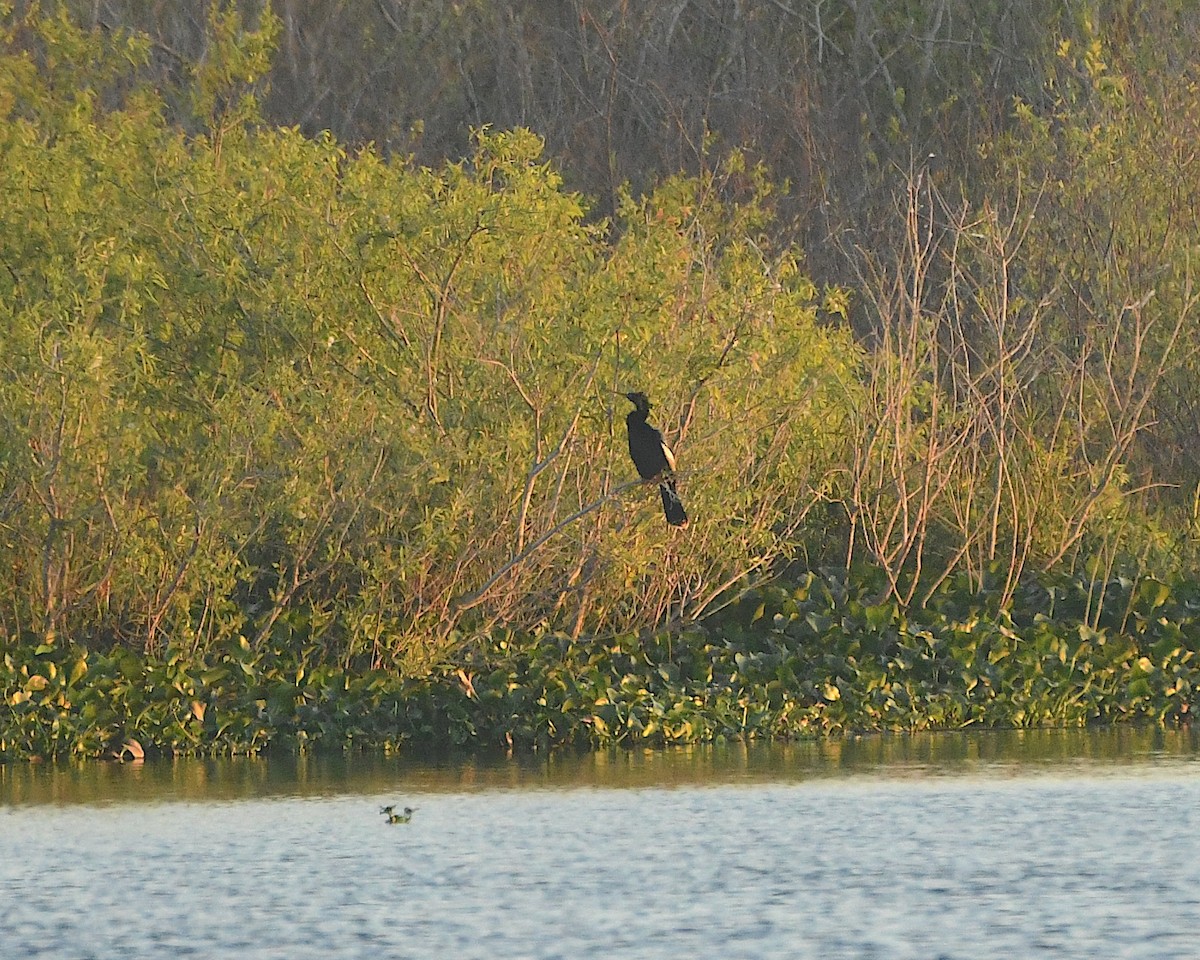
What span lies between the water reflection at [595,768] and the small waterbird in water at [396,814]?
1.07 m

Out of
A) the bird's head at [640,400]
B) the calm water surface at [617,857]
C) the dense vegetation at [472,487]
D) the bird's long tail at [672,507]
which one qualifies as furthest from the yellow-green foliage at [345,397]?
the calm water surface at [617,857]

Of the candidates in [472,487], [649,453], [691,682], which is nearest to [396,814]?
[649,453]

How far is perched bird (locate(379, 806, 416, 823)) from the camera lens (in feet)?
50.0

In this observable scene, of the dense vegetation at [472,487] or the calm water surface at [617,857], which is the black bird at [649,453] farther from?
the calm water surface at [617,857]

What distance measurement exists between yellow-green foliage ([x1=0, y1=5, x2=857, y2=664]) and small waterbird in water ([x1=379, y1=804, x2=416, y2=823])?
144 inches

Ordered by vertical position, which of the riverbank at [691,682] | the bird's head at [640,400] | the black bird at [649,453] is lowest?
the riverbank at [691,682]

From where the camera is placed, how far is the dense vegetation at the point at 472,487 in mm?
19266

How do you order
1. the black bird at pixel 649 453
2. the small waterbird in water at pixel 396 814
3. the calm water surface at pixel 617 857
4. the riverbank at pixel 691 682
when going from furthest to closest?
1. the riverbank at pixel 691 682
2. the black bird at pixel 649 453
3. the small waterbird in water at pixel 396 814
4. the calm water surface at pixel 617 857

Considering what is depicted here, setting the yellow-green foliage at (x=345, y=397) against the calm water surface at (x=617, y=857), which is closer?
the calm water surface at (x=617, y=857)

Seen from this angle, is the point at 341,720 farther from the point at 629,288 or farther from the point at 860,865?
the point at 860,865

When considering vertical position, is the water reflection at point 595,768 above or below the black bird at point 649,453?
below

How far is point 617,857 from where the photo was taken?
553 inches

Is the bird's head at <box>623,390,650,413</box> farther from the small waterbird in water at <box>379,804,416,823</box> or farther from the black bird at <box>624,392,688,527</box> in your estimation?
the small waterbird in water at <box>379,804,416,823</box>

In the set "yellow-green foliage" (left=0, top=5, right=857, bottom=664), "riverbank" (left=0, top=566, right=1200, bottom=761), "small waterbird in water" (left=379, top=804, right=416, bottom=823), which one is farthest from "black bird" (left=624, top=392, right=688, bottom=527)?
"small waterbird in water" (left=379, top=804, right=416, bottom=823)
